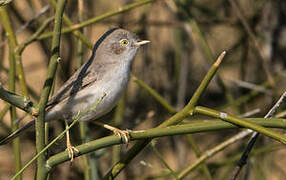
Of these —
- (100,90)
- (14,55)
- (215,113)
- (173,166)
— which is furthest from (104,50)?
(173,166)

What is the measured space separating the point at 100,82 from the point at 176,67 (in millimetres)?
2249

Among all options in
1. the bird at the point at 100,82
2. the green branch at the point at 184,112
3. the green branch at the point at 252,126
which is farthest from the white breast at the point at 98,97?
the green branch at the point at 252,126

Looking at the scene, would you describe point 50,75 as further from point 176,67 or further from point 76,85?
point 176,67

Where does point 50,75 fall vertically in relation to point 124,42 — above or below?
below

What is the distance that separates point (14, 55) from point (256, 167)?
269 centimetres

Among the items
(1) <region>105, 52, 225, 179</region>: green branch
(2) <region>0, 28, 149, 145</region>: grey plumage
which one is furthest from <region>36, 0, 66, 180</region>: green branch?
(2) <region>0, 28, 149, 145</region>: grey plumage

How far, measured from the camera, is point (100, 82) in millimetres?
3270

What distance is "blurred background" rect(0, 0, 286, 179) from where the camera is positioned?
4984mm

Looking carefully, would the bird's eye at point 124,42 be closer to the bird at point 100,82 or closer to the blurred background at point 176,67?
the bird at point 100,82

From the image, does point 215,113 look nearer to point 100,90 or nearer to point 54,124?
point 100,90

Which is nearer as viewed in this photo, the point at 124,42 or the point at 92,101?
the point at 92,101

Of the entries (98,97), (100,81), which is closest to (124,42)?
(100,81)

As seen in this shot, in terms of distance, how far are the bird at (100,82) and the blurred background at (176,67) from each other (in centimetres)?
99

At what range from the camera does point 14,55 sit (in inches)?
121
